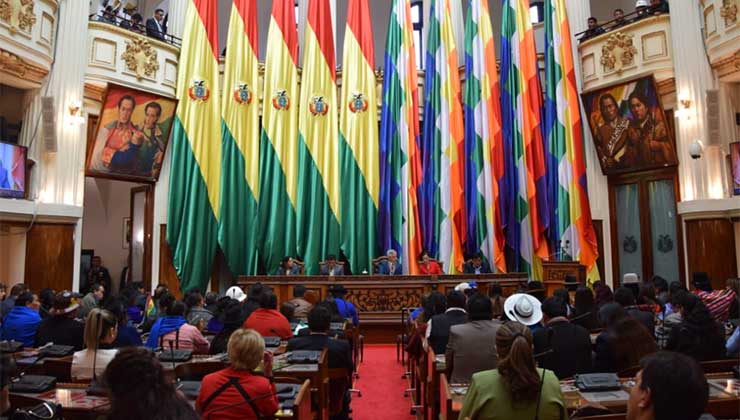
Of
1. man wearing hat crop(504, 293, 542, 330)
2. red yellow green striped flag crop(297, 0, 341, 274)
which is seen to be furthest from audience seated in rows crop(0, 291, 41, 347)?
red yellow green striped flag crop(297, 0, 341, 274)

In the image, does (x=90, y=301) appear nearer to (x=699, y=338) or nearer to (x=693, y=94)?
(x=699, y=338)

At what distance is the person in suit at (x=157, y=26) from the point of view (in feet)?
37.7

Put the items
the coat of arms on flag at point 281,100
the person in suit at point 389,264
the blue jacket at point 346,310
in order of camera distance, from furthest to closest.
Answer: the coat of arms on flag at point 281,100, the person in suit at point 389,264, the blue jacket at point 346,310

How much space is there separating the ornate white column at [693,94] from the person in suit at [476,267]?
→ 3.74 metres

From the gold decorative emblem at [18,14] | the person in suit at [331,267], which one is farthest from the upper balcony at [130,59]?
the person in suit at [331,267]

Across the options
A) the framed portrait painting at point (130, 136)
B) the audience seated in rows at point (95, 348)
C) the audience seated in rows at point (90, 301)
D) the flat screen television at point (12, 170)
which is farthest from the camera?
the framed portrait painting at point (130, 136)

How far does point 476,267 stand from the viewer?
36.6ft

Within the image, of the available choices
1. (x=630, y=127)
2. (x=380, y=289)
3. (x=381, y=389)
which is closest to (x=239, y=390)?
(x=381, y=389)

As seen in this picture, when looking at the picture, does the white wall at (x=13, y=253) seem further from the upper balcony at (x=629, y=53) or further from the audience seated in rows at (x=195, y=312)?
the upper balcony at (x=629, y=53)

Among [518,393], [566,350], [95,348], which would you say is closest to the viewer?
[518,393]

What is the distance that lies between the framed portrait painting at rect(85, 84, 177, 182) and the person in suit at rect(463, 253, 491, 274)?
647cm

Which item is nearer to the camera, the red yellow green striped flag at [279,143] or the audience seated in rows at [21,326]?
the audience seated in rows at [21,326]

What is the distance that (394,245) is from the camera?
1207cm

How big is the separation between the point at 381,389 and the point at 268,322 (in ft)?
6.54
